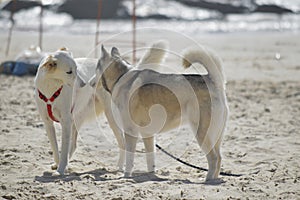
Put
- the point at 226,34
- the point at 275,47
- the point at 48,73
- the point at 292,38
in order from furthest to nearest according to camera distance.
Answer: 1. the point at 226,34
2. the point at 292,38
3. the point at 275,47
4. the point at 48,73

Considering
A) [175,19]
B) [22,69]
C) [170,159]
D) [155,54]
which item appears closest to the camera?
[155,54]

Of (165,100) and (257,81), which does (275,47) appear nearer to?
(257,81)

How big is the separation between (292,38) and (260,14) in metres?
13.7

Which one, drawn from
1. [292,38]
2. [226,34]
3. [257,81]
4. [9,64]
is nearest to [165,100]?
[257,81]

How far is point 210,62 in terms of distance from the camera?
5707 millimetres

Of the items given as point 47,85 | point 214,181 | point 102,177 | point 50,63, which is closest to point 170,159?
point 102,177

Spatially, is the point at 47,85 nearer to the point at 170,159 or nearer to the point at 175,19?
the point at 170,159

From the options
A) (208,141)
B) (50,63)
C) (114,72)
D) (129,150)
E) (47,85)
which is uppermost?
(50,63)

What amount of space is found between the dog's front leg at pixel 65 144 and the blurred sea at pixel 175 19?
2056 cm

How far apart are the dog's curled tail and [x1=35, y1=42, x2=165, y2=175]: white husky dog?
658 millimetres

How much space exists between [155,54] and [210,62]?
2.88 feet

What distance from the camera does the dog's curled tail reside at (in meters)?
5.68

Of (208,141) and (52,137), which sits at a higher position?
(208,141)

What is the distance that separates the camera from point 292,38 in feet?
73.4
